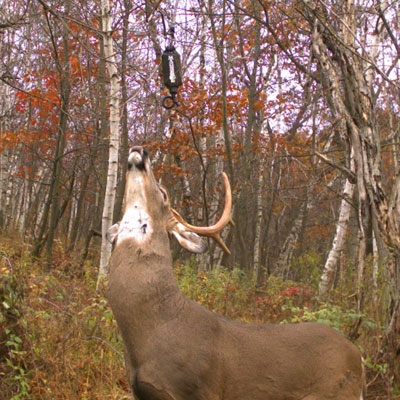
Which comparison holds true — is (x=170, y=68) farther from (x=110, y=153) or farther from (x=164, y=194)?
(x=164, y=194)

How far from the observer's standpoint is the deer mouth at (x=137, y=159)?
122 inches

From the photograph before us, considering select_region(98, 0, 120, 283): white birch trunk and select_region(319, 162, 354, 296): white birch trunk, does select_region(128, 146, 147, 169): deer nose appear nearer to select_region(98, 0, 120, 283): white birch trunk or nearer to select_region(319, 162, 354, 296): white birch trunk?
select_region(98, 0, 120, 283): white birch trunk

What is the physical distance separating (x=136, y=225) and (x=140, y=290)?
0.42 meters

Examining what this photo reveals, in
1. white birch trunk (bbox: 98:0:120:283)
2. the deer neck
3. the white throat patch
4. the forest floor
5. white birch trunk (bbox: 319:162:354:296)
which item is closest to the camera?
the deer neck

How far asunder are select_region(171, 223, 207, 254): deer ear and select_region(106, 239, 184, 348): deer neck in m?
0.22

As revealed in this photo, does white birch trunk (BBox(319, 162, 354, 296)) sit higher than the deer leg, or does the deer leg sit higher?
white birch trunk (BBox(319, 162, 354, 296))

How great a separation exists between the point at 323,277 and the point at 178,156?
5.21 m

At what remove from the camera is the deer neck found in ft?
8.86

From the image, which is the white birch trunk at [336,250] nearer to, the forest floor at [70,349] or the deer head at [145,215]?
the forest floor at [70,349]

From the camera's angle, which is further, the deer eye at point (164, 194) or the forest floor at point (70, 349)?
the forest floor at point (70, 349)

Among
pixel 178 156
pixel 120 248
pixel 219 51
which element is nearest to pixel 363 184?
pixel 120 248

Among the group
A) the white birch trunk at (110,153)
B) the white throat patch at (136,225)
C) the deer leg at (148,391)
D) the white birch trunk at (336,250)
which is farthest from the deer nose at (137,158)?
the white birch trunk at (336,250)

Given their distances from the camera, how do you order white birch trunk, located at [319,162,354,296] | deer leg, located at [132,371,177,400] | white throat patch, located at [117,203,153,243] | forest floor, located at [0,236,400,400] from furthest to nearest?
white birch trunk, located at [319,162,354,296] < forest floor, located at [0,236,400,400] < white throat patch, located at [117,203,153,243] < deer leg, located at [132,371,177,400]

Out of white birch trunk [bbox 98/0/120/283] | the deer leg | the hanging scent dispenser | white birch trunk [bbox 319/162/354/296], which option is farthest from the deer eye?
white birch trunk [bbox 319/162/354/296]
